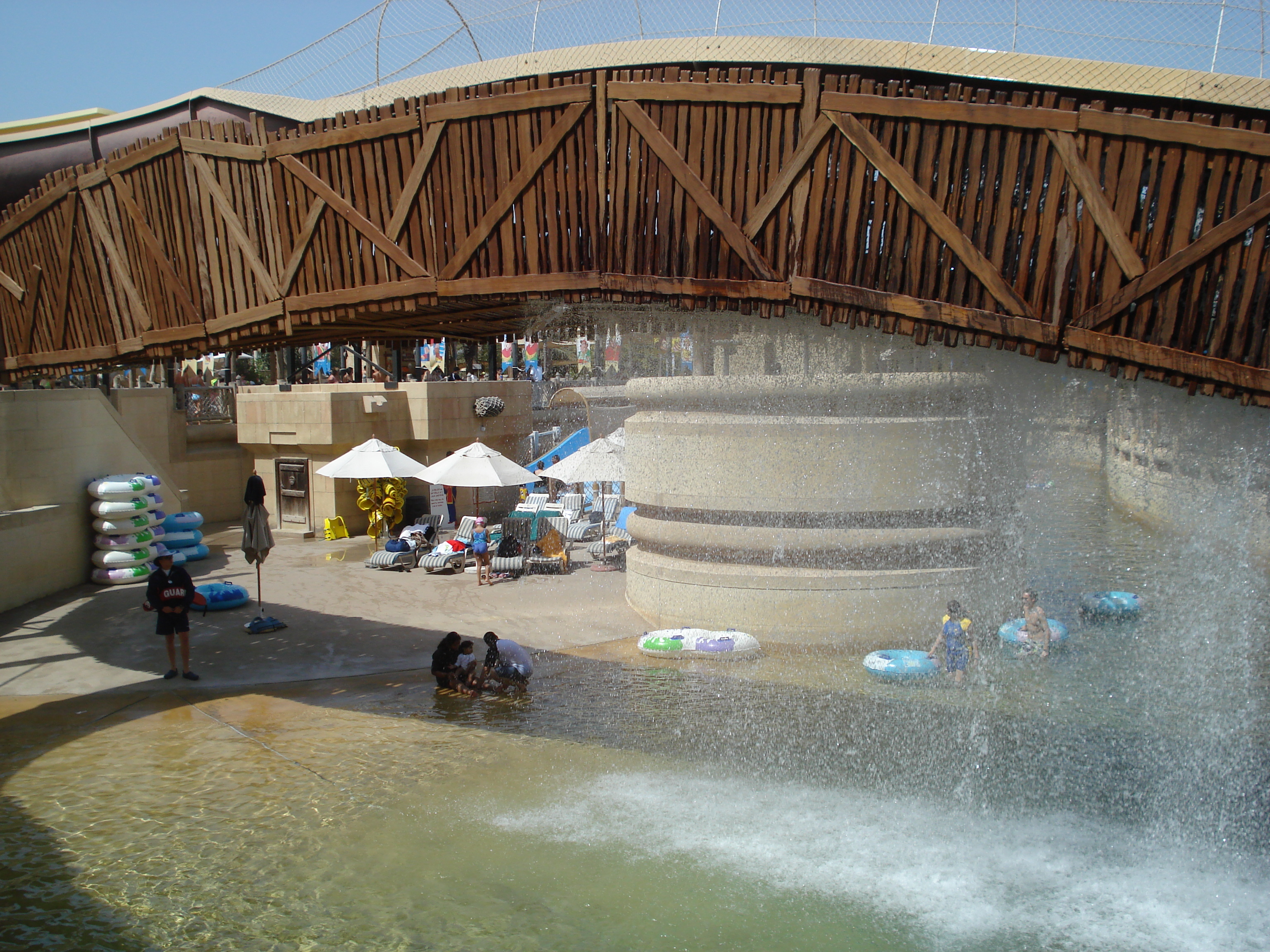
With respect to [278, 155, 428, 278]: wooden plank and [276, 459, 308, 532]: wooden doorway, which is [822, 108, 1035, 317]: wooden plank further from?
[276, 459, 308, 532]: wooden doorway

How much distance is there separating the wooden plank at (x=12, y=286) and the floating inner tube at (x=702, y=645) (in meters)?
8.14

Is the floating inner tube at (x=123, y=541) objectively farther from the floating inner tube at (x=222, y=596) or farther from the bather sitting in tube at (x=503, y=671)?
the bather sitting in tube at (x=503, y=671)

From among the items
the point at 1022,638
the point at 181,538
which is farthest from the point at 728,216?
the point at 181,538

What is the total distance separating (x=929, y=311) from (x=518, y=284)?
10.2ft

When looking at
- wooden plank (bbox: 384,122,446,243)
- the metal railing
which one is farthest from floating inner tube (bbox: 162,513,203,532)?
wooden plank (bbox: 384,122,446,243)

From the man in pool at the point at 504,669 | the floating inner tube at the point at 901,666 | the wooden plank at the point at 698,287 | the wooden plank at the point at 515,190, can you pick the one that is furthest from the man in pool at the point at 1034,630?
the wooden plank at the point at 515,190

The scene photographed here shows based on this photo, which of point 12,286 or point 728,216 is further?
point 12,286

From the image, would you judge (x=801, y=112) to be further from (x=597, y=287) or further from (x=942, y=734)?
(x=942, y=734)

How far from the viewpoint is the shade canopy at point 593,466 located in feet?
55.0

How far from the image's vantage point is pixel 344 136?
743cm

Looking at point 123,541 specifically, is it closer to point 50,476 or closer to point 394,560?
point 50,476

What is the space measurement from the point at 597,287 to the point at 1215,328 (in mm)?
4058

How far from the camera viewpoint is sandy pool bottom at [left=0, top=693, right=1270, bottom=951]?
548 cm

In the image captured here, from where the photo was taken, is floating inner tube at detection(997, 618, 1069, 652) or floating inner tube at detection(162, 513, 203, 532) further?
floating inner tube at detection(162, 513, 203, 532)
